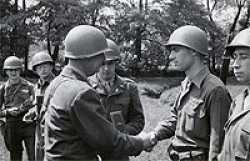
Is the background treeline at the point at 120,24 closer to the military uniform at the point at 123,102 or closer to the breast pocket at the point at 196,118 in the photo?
the military uniform at the point at 123,102

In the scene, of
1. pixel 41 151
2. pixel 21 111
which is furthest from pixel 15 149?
pixel 41 151

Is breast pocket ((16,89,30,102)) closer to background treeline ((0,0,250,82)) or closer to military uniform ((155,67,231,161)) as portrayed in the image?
military uniform ((155,67,231,161))

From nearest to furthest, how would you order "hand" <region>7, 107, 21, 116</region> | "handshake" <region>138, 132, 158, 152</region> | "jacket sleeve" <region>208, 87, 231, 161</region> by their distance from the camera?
"jacket sleeve" <region>208, 87, 231, 161</region>
"handshake" <region>138, 132, 158, 152</region>
"hand" <region>7, 107, 21, 116</region>

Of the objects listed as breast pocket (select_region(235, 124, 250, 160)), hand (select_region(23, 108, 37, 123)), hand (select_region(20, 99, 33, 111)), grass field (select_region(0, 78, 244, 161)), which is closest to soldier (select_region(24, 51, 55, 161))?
hand (select_region(23, 108, 37, 123))

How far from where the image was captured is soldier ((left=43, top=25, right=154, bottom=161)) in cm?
363

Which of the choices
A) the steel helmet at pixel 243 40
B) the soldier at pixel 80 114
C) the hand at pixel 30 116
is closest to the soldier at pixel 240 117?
the steel helmet at pixel 243 40

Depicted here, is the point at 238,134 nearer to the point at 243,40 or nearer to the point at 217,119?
the point at 217,119

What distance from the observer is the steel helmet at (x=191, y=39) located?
14.8 ft

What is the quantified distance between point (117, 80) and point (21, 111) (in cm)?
318

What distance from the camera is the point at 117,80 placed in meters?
5.54

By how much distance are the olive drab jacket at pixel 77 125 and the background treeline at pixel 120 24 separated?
21.4 m

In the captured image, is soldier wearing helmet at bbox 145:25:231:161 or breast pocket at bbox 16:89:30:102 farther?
breast pocket at bbox 16:89:30:102

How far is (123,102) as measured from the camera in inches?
215

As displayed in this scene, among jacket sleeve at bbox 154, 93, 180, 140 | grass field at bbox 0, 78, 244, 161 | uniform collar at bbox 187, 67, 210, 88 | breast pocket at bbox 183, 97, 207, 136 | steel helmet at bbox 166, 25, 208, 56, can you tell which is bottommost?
grass field at bbox 0, 78, 244, 161
